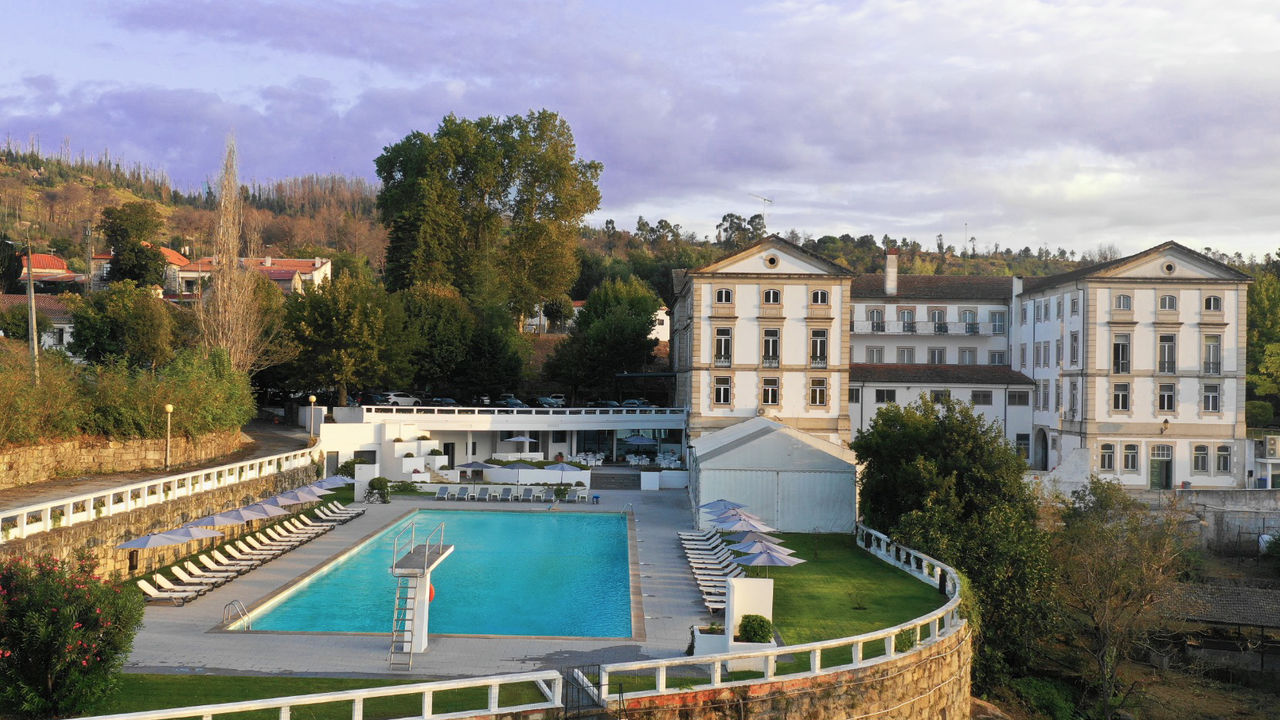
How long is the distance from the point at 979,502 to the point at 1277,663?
9.33 meters

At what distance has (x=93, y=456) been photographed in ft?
85.0

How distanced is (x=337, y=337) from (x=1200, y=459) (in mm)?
37535

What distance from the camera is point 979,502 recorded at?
2339cm

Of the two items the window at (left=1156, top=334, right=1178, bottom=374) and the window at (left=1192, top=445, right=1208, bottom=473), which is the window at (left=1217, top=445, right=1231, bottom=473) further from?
the window at (left=1156, top=334, right=1178, bottom=374)

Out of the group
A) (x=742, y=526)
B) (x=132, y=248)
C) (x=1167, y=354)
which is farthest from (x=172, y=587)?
(x=132, y=248)

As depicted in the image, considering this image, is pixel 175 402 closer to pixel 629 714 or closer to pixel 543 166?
pixel 629 714

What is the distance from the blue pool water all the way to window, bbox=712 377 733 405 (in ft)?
38.2

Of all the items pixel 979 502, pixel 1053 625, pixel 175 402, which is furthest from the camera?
pixel 175 402

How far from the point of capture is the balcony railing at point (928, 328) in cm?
4819

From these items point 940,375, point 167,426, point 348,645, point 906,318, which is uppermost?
point 906,318

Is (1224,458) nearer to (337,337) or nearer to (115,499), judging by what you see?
(337,337)

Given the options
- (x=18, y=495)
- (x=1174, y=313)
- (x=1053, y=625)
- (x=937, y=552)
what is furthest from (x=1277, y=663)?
(x=18, y=495)

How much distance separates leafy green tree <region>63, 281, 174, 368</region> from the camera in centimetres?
4147

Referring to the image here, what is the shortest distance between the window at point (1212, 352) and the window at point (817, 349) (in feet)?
52.5
